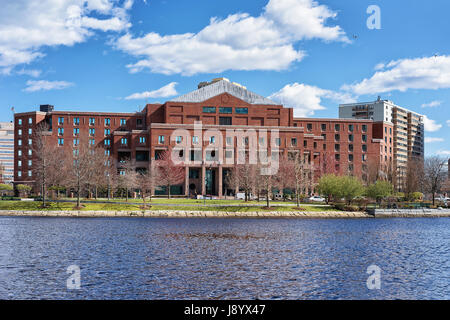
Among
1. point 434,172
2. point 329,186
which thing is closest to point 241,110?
point 329,186

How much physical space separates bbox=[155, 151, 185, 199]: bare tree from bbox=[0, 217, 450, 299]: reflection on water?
4882 cm

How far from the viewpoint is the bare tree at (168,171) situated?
10356 cm

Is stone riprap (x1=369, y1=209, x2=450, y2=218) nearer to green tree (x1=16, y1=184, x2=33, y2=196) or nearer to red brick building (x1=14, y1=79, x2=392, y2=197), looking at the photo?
red brick building (x1=14, y1=79, x2=392, y2=197)

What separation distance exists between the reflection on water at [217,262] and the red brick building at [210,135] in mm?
62029

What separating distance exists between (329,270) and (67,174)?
68.2 m

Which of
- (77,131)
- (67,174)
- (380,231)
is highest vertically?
(77,131)

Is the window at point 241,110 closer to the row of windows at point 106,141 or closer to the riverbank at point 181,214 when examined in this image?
the row of windows at point 106,141

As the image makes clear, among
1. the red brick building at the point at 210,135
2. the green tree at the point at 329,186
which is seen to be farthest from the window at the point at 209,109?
the green tree at the point at 329,186

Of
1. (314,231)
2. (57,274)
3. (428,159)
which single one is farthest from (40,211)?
(428,159)

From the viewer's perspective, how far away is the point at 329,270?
30.4m

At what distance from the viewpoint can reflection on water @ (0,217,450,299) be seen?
79.7ft

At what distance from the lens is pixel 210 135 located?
387 feet
